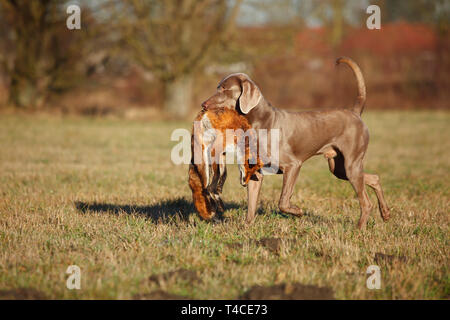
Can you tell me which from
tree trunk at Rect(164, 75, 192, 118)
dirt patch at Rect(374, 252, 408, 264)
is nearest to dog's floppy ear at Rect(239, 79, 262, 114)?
dirt patch at Rect(374, 252, 408, 264)

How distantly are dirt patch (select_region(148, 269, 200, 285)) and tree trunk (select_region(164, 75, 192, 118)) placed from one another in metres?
17.0

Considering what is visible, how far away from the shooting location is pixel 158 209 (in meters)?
6.07

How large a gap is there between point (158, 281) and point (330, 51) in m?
27.7

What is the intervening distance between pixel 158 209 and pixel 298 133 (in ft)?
6.86

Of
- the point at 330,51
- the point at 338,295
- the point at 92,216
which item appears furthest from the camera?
the point at 330,51

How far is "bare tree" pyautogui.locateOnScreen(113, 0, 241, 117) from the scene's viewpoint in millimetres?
18719

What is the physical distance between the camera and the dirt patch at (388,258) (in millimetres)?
4078

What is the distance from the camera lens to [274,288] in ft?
11.3

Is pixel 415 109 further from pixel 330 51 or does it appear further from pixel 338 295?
pixel 338 295

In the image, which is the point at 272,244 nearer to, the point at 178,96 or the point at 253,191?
the point at 253,191

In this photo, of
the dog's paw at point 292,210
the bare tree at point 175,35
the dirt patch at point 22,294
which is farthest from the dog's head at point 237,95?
the bare tree at point 175,35

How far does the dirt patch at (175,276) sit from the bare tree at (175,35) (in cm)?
1608

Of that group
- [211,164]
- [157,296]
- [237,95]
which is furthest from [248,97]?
[157,296]
